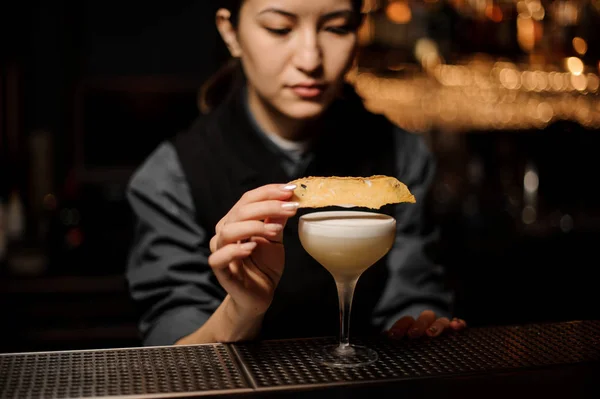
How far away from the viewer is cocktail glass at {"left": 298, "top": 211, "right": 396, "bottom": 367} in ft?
4.06

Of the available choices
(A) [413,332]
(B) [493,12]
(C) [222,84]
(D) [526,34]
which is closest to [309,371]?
(A) [413,332]

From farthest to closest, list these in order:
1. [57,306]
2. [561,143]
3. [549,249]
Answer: [561,143], [549,249], [57,306]

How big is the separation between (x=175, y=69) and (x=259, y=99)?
8.91ft

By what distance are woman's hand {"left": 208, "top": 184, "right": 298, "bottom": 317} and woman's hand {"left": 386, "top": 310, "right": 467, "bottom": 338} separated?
0.90 feet

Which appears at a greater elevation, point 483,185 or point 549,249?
point 483,185

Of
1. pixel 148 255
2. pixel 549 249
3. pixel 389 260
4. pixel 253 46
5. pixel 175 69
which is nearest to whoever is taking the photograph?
pixel 253 46

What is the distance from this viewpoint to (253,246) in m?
1.30

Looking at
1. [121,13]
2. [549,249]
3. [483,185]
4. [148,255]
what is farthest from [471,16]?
[148,255]

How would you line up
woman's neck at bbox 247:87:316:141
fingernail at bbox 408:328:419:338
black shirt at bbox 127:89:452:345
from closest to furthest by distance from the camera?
1. fingernail at bbox 408:328:419:338
2. black shirt at bbox 127:89:452:345
3. woman's neck at bbox 247:87:316:141

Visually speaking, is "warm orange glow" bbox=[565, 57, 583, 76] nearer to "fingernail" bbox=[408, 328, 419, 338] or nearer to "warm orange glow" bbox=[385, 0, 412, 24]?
"warm orange glow" bbox=[385, 0, 412, 24]

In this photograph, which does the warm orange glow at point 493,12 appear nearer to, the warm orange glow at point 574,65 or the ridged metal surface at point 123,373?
the warm orange glow at point 574,65

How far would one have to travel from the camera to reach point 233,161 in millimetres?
2043

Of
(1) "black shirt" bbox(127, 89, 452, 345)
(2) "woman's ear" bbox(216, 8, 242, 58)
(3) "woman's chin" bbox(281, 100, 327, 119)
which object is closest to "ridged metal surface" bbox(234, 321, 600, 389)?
(1) "black shirt" bbox(127, 89, 452, 345)

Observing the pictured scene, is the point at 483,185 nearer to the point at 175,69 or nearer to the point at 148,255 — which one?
the point at 175,69
